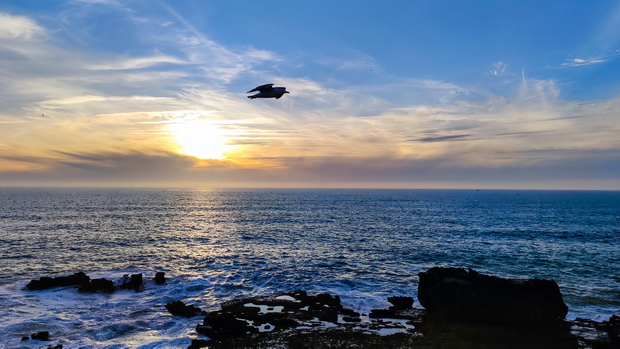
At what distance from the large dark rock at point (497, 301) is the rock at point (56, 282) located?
3064 cm

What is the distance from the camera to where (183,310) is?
25.0 meters

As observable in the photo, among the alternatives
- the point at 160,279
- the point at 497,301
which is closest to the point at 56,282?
the point at 160,279

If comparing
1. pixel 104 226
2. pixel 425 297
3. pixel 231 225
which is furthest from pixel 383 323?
pixel 104 226

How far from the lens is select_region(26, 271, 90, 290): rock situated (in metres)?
30.7

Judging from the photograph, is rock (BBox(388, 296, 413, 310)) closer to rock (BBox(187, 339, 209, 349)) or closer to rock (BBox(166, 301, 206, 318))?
rock (BBox(187, 339, 209, 349))

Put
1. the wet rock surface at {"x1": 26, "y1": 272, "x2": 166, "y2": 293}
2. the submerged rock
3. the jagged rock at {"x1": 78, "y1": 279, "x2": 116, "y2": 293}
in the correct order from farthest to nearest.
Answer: the wet rock surface at {"x1": 26, "y1": 272, "x2": 166, "y2": 293}
the jagged rock at {"x1": 78, "y1": 279, "x2": 116, "y2": 293}
the submerged rock

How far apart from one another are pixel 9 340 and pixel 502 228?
80.0 metres

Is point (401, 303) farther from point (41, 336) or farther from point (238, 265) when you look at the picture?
point (41, 336)

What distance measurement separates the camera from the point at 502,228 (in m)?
74.2

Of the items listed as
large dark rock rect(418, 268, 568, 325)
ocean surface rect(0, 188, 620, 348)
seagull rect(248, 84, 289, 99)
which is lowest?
ocean surface rect(0, 188, 620, 348)

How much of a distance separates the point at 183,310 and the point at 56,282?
15.4 m

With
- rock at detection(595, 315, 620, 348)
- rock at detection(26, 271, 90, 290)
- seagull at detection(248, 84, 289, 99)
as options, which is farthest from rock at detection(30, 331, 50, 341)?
rock at detection(595, 315, 620, 348)

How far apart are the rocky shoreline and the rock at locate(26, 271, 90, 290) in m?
11.4

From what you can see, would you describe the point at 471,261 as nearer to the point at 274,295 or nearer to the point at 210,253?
the point at 274,295
